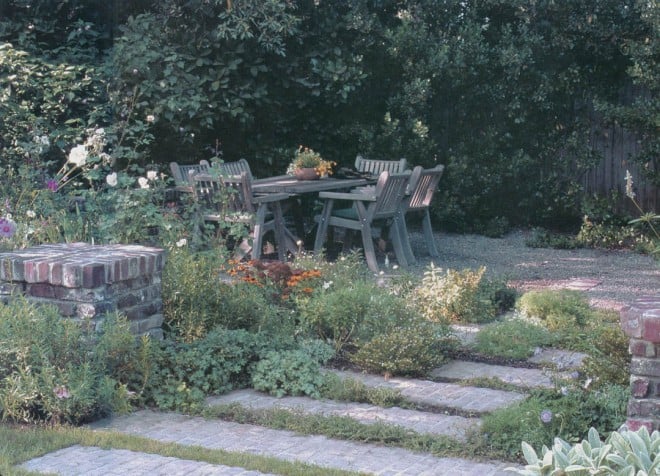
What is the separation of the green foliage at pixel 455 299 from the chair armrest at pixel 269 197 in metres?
2.44

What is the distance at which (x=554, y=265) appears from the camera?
33.0 ft

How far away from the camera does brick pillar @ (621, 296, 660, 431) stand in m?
3.65

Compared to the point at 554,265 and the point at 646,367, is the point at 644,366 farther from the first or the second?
the point at 554,265

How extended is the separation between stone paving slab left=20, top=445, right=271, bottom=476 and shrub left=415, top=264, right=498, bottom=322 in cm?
308

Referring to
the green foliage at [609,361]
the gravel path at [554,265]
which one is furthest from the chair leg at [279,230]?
the green foliage at [609,361]

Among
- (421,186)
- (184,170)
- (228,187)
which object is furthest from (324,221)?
(184,170)

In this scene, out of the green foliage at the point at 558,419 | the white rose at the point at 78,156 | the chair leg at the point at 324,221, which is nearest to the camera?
the green foliage at the point at 558,419

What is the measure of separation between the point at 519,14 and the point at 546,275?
3.94 meters

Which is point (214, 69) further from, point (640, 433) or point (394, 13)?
point (640, 433)

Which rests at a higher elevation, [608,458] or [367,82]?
[367,82]

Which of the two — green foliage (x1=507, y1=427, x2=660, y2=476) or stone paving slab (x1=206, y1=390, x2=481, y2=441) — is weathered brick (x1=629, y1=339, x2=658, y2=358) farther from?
stone paving slab (x1=206, y1=390, x2=481, y2=441)

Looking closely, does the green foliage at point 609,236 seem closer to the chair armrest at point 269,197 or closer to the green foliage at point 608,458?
the chair armrest at point 269,197

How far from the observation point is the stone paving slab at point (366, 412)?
4.59m

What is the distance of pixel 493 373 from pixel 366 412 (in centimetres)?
116
